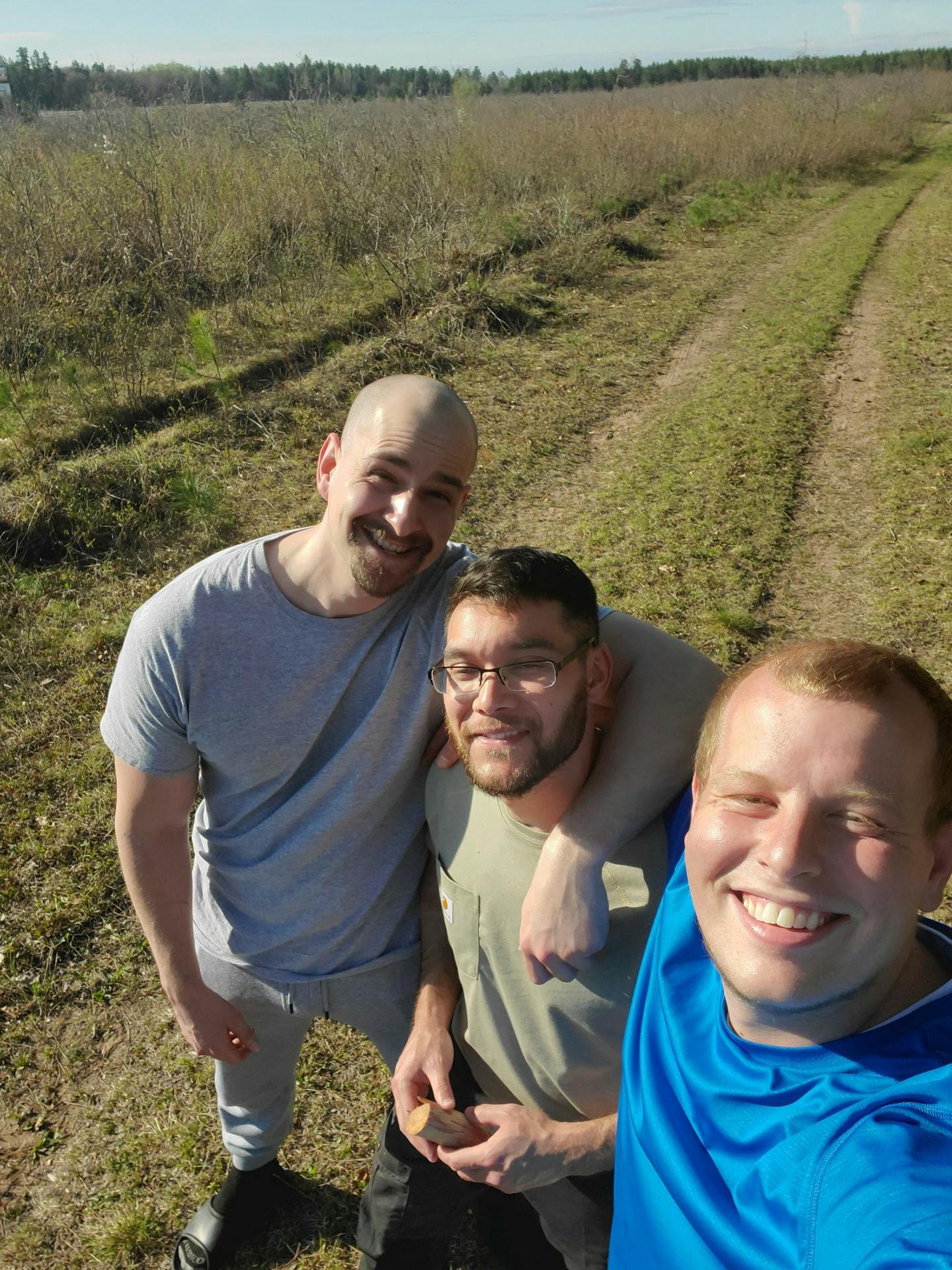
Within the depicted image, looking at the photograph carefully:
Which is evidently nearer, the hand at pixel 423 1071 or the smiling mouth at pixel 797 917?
the smiling mouth at pixel 797 917

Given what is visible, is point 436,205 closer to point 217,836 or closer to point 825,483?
point 825,483

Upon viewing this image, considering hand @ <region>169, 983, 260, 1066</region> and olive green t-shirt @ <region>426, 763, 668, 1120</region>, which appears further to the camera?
hand @ <region>169, 983, 260, 1066</region>

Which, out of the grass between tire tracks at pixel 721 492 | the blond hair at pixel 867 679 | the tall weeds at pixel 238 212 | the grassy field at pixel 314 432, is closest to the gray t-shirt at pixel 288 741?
the blond hair at pixel 867 679

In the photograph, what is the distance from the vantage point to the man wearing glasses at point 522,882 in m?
1.78

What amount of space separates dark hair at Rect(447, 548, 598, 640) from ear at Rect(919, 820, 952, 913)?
757 millimetres

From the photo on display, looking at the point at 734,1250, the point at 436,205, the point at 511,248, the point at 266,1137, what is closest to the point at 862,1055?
the point at 734,1250

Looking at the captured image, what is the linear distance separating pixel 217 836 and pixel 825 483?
6.30 m

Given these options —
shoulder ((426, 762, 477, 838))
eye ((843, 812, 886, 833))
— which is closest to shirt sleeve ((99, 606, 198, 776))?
shoulder ((426, 762, 477, 838))

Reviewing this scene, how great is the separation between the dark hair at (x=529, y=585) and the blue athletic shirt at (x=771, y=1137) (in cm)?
58

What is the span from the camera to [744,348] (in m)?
10.5

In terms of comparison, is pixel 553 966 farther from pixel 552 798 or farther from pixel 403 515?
pixel 403 515

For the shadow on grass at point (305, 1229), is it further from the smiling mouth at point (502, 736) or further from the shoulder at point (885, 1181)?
the shoulder at point (885, 1181)

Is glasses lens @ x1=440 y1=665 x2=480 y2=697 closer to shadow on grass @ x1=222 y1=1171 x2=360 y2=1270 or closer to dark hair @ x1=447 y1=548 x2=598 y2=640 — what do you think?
dark hair @ x1=447 y1=548 x2=598 y2=640

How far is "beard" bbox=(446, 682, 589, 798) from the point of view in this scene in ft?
5.83
